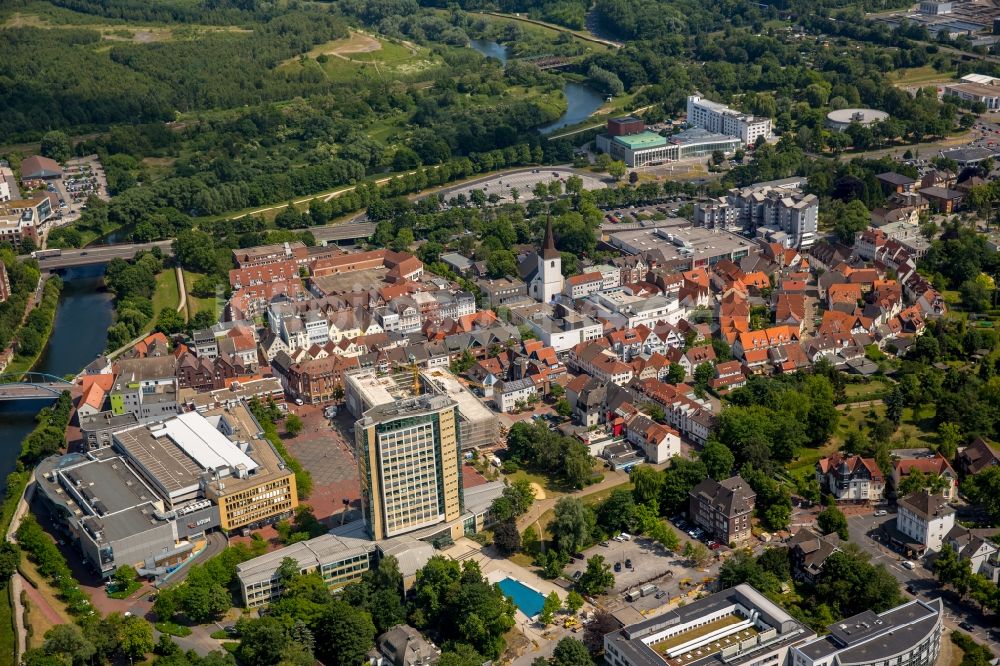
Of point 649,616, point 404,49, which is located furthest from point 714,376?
point 404,49

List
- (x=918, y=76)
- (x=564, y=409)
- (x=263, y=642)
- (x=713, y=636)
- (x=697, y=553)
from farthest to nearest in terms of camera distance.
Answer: (x=918, y=76) < (x=564, y=409) < (x=697, y=553) < (x=263, y=642) < (x=713, y=636)

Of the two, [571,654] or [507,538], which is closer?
[571,654]

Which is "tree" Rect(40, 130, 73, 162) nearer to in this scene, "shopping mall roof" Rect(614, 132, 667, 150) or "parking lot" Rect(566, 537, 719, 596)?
"shopping mall roof" Rect(614, 132, 667, 150)

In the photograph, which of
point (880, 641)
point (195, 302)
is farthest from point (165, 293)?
point (880, 641)

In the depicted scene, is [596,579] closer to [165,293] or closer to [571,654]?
[571,654]

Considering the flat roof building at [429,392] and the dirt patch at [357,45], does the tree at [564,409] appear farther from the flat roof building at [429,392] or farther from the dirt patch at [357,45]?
the dirt patch at [357,45]

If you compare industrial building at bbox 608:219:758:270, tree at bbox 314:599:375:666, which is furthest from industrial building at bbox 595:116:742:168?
tree at bbox 314:599:375:666
